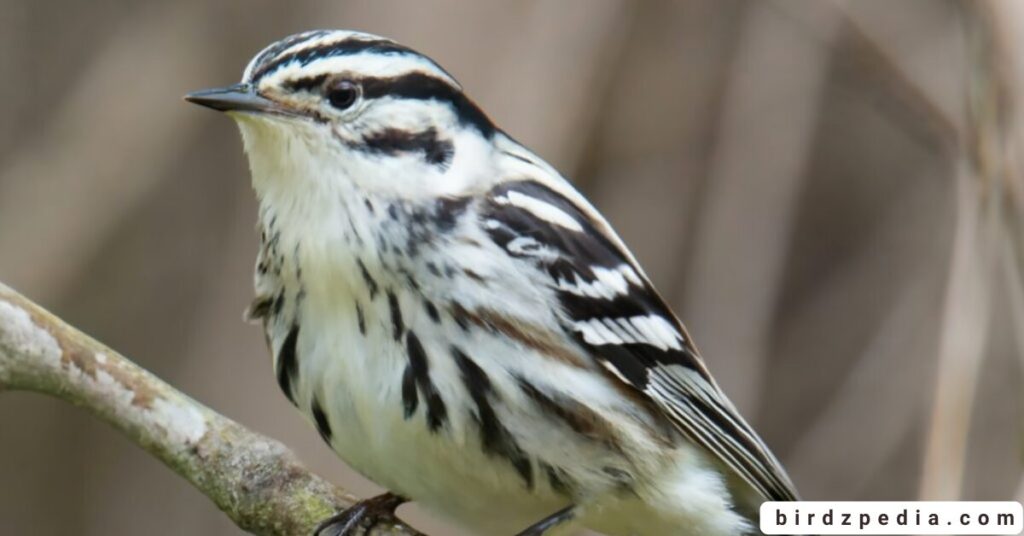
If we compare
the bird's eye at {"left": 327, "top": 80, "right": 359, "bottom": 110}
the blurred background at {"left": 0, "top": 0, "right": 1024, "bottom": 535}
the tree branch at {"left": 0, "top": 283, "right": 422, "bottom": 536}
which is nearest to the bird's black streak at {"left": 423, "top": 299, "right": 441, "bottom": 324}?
the bird's eye at {"left": 327, "top": 80, "right": 359, "bottom": 110}

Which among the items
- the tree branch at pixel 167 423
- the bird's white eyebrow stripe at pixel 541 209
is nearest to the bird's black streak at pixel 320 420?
the tree branch at pixel 167 423

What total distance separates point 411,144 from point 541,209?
33cm

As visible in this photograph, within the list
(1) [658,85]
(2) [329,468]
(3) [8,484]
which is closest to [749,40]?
(1) [658,85]

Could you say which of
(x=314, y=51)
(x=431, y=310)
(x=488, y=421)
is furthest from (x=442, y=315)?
(x=314, y=51)

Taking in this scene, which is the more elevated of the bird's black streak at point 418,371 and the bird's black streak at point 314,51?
the bird's black streak at point 314,51

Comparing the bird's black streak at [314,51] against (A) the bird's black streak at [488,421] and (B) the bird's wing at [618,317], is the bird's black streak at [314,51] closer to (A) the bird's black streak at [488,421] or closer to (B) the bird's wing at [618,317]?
(B) the bird's wing at [618,317]

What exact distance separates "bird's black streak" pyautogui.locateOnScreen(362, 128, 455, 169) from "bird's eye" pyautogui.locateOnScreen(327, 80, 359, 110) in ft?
0.25

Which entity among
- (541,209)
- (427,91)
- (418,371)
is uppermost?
(427,91)

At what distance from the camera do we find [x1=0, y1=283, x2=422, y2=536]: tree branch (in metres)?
2.98

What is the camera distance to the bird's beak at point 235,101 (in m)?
2.91

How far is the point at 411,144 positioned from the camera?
3078mm

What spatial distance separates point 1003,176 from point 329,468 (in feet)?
9.24

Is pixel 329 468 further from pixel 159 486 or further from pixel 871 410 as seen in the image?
pixel 871 410

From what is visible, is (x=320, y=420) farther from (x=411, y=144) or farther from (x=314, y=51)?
(x=314, y=51)
